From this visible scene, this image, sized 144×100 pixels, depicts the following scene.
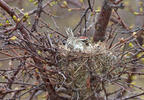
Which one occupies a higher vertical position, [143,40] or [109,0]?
[109,0]

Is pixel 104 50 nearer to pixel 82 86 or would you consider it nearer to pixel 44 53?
pixel 82 86

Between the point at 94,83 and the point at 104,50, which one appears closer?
the point at 94,83

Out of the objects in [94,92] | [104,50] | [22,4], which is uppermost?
[22,4]

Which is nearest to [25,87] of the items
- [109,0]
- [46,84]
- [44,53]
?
[46,84]

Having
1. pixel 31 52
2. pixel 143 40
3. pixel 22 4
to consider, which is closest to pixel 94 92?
pixel 31 52

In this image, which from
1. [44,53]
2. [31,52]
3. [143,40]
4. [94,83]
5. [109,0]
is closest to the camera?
[31,52]

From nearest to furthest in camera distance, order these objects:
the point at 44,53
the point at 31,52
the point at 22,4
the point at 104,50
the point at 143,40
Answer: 1. the point at 31,52
2. the point at 44,53
3. the point at 104,50
4. the point at 143,40
5. the point at 22,4

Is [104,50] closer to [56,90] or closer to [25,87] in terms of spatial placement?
[56,90]
